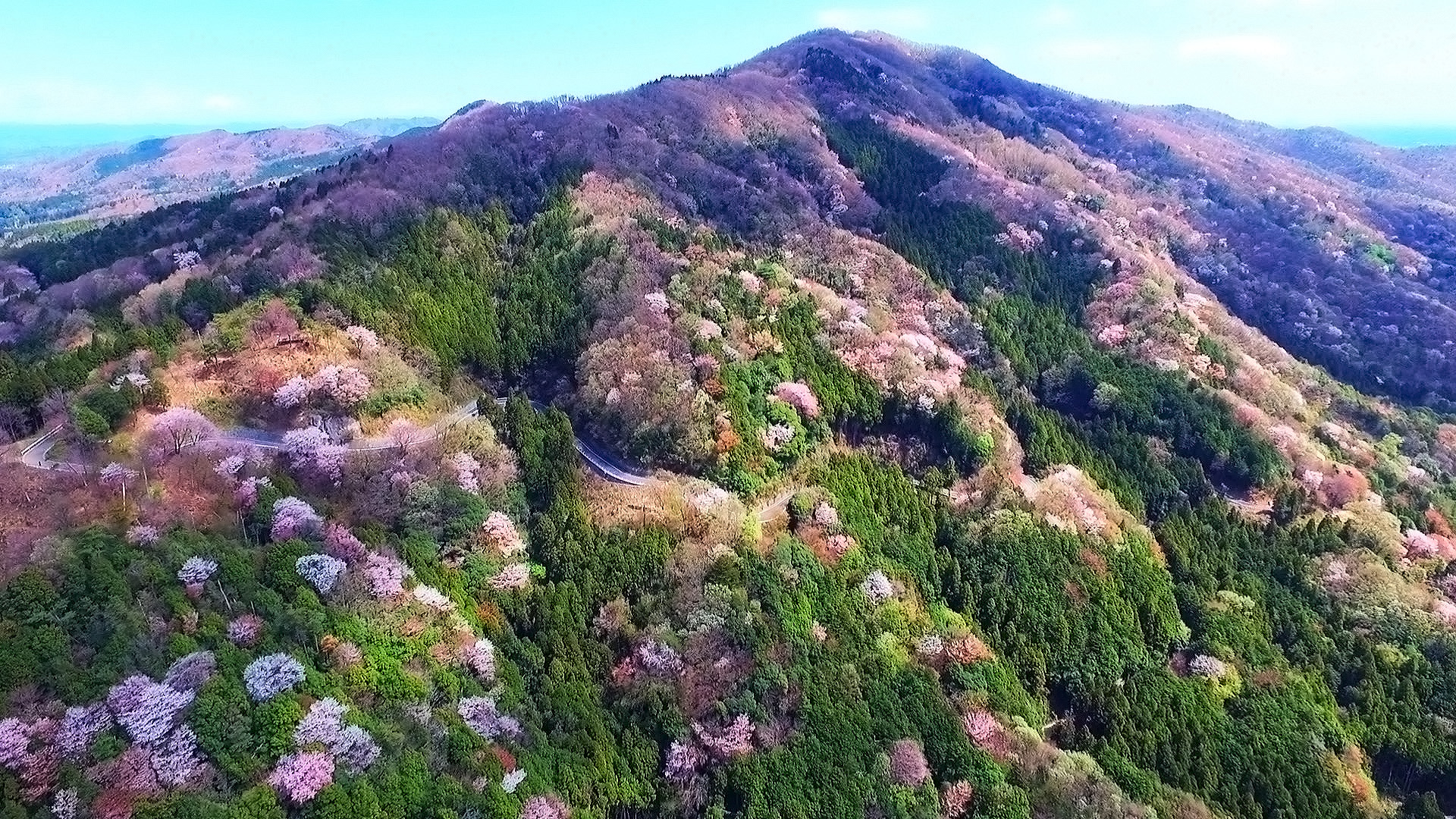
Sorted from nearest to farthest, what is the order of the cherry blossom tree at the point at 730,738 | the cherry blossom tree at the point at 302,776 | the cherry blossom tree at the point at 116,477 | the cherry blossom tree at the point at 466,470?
the cherry blossom tree at the point at 302,776 → the cherry blossom tree at the point at 116,477 → the cherry blossom tree at the point at 730,738 → the cherry blossom tree at the point at 466,470

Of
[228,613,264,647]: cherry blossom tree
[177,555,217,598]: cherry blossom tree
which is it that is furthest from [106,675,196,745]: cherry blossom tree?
[177,555,217,598]: cherry blossom tree

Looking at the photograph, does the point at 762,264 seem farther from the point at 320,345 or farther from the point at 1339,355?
the point at 1339,355

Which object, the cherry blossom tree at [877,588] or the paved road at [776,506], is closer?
the cherry blossom tree at [877,588]

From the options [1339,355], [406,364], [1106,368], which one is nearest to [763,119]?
[1106,368]

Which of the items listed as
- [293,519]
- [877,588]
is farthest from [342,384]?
[877,588]

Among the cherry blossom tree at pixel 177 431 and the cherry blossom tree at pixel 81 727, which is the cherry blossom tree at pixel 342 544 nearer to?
the cherry blossom tree at pixel 177 431

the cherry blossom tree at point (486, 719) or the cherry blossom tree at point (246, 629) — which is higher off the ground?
the cherry blossom tree at point (246, 629)

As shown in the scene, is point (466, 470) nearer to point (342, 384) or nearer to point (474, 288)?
point (342, 384)

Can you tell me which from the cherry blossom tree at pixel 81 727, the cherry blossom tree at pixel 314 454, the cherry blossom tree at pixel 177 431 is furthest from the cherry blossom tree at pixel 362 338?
the cherry blossom tree at pixel 81 727
